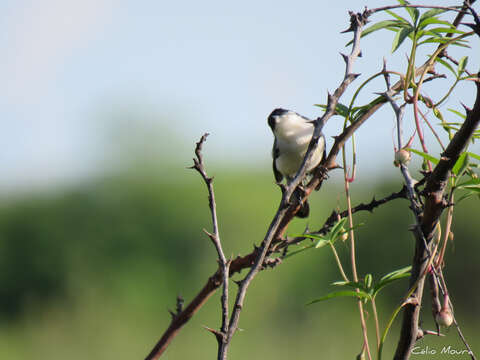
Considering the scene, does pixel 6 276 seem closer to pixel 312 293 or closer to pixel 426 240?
pixel 312 293

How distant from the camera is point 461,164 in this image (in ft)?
4.09

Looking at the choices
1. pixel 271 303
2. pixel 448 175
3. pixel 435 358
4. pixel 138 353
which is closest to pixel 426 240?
pixel 448 175

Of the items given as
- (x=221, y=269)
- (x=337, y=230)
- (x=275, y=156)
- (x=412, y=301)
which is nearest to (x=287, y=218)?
(x=337, y=230)

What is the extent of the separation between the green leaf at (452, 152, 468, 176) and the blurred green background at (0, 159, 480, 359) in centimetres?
2181

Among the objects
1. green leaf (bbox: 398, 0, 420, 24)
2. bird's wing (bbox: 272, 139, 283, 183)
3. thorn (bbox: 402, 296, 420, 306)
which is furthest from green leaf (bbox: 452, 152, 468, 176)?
bird's wing (bbox: 272, 139, 283, 183)

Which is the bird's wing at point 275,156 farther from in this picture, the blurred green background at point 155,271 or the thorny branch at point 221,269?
the blurred green background at point 155,271

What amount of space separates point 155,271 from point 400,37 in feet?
86.8

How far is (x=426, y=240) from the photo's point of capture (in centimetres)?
Answer: 118

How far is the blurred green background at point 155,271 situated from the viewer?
2419 centimetres

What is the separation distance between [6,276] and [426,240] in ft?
92.3

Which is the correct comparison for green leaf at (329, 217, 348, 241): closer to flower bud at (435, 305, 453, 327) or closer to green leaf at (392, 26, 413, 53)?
flower bud at (435, 305, 453, 327)

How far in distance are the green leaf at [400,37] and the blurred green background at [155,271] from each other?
71.1 feet

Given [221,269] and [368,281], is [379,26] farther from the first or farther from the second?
[221,269]

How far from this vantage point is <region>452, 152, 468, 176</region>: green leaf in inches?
48.3
